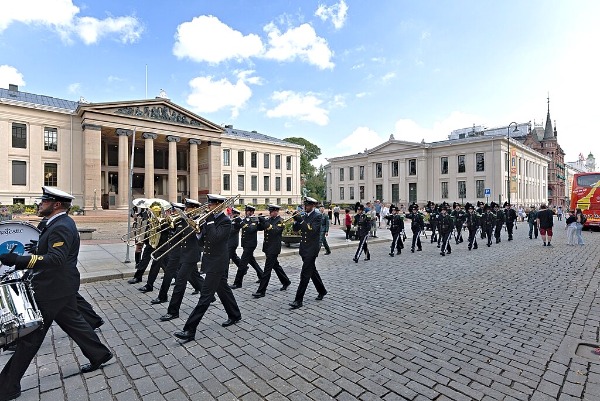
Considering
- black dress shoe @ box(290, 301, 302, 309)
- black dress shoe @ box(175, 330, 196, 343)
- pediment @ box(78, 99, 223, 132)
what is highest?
pediment @ box(78, 99, 223, 132)

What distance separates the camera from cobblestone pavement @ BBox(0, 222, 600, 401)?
3457mm

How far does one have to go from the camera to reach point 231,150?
56188 mm

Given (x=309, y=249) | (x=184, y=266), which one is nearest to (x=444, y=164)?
(x=309, y=249)

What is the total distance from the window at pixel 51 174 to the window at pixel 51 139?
1.97 m

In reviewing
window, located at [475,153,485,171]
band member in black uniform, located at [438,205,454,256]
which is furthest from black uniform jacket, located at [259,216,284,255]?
window, located at [475,153,485,171]

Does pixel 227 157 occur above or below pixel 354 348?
above

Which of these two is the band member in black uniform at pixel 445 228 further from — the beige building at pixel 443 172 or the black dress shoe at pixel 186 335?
the beige building at pixel 443 172

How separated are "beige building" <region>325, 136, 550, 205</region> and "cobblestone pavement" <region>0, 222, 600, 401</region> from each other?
46679 mm

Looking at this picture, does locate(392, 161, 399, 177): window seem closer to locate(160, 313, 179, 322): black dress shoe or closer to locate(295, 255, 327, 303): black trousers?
locate(295, 255, 327, 303): black trousers

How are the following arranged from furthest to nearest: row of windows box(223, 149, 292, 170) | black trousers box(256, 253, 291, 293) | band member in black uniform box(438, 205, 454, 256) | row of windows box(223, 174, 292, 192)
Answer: row of windows box(223, 174, 292, 192) < row of windows box(223, 149, 292, 170) < band member in black uniform box(438, 205, 454, 256) < black trousers box(256, 253, 291, 293)

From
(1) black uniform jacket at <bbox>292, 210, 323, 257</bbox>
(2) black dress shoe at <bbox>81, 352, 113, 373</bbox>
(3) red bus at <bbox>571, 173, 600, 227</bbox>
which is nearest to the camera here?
(2) black dress shoe at <bbox>81, 352, 113, 373</bbox>

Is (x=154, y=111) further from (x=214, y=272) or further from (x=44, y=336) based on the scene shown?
(x=44, y=336)

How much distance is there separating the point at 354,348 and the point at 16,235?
17.2 ft

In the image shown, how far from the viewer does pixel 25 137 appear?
3844cm
